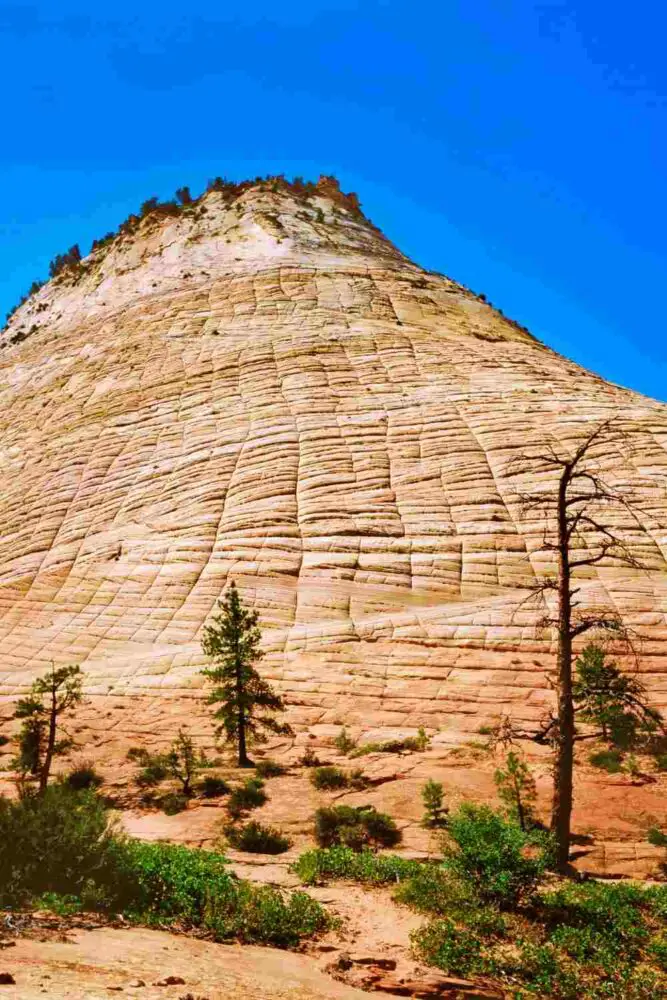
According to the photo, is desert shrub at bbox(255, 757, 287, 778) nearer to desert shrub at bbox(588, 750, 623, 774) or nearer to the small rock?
desert shrub at bbox(588, 750, 623, 774)

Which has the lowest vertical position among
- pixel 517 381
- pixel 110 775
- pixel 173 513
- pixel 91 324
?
pixel 110 775

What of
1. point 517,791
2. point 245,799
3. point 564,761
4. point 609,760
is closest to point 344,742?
point 245,799

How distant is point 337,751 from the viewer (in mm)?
18906

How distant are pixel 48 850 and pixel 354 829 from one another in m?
5.93

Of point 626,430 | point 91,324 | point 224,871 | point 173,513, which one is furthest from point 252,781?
point 91,324

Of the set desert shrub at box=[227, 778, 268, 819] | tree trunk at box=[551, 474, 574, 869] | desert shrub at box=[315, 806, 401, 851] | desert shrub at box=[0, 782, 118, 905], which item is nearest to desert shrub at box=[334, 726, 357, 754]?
desert shrub at box=[227, 778, 268, 819]

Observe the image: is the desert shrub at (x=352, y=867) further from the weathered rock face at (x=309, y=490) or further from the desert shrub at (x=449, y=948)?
the weathered rock face at (x=309, y=490)

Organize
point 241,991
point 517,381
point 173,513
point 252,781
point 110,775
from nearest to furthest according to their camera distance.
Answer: point 241,991, point 252,781, point 110,775, point 173,513, point 517,381

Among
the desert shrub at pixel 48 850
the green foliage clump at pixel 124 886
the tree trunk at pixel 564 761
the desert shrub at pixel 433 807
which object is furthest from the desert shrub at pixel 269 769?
the tree trunk at pixel 564 761

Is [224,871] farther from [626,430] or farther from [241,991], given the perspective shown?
[626,430]

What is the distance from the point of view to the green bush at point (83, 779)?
58.7ft

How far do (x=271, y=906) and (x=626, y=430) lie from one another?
2687 cm

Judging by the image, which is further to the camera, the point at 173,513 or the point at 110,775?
the point at 173,513

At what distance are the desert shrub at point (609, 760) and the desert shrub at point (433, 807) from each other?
4.11m
